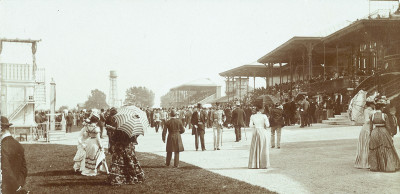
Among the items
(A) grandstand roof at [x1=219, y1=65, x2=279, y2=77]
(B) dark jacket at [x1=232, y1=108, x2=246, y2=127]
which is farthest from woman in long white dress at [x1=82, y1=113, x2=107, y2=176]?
(A) grandstand roof at [x1=219, y1=65, x2=279, y2=77]

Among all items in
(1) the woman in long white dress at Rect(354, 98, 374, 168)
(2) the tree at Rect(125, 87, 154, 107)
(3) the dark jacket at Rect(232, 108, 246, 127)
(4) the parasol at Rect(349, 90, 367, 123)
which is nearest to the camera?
(1) the woman in long white dress at Rect(354, 98, 374, 168)

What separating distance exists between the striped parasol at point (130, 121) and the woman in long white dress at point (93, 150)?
1.66 meters

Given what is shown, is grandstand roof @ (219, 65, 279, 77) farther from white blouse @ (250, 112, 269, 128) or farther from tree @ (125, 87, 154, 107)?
tree @ (125, 87, 154, 107)

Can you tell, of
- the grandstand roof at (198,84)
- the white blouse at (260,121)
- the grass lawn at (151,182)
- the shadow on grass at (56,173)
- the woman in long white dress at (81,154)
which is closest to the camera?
the grass lawn at (151,182)

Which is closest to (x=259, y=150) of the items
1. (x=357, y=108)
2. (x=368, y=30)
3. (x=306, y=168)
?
(x=306, y=168)

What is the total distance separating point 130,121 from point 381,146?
5.88 metres

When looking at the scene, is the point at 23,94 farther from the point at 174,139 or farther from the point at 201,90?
the point at 201,90

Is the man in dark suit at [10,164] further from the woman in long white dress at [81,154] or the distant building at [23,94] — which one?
the distant building at [23,94]

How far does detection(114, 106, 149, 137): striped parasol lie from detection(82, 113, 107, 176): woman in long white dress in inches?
65.2

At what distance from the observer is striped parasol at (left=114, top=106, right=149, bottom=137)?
29.4ft

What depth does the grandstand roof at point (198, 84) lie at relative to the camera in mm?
61403

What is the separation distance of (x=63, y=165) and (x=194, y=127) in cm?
510

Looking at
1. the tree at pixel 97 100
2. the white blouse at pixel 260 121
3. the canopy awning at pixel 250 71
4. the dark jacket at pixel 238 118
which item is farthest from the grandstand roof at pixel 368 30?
the tree at pixel 97 100

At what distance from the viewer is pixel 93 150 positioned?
10.4 metres
